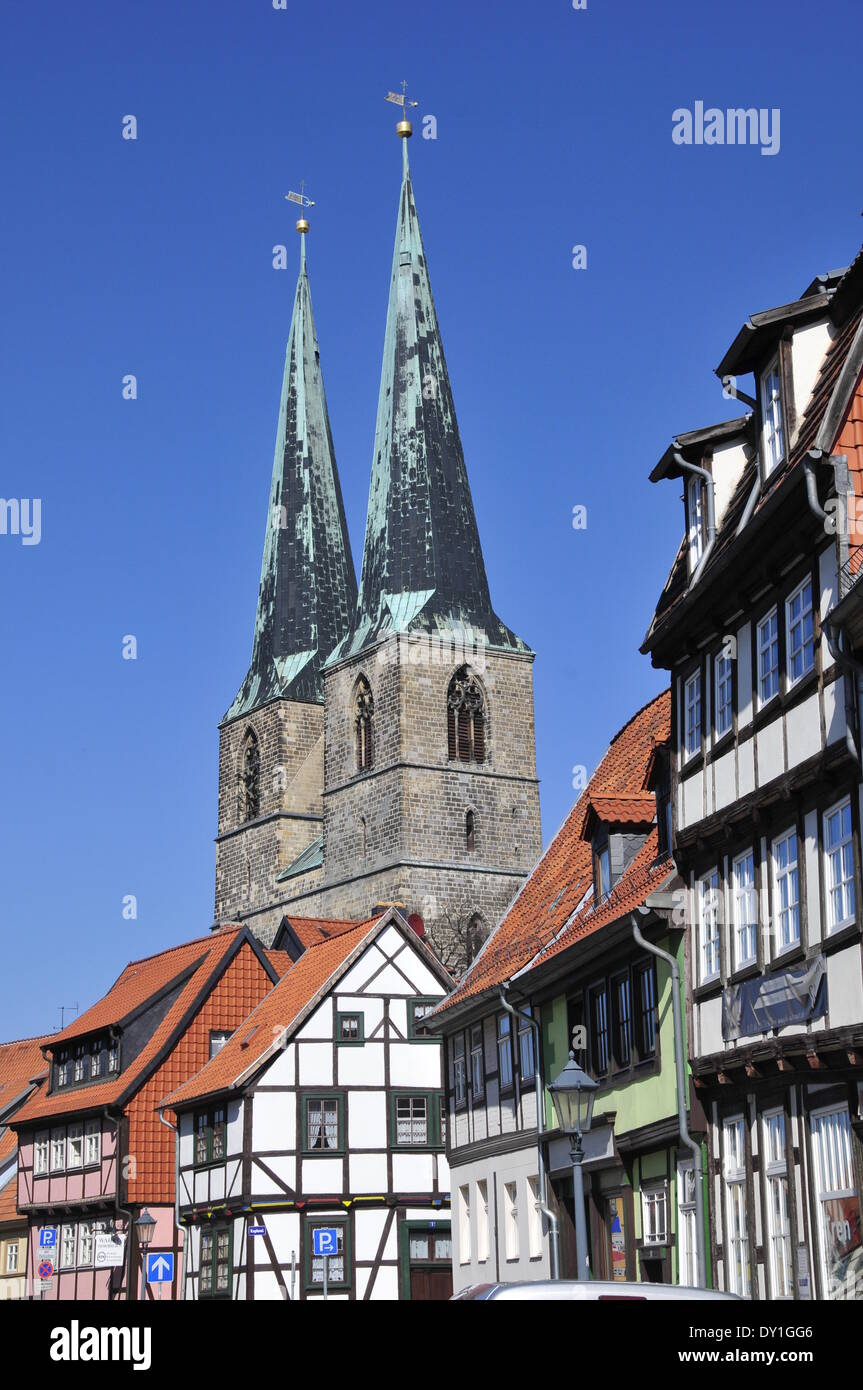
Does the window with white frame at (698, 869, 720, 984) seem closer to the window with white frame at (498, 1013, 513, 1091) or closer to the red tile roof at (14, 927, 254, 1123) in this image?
the window with white frame at (498, 1013, 513, 1091)

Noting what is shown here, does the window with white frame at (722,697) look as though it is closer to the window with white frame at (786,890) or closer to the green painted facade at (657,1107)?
the window with white frame at (786,890)

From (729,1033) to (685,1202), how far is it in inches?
102

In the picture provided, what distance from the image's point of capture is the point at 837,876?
16.6m

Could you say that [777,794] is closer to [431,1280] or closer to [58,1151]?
[431,1280]

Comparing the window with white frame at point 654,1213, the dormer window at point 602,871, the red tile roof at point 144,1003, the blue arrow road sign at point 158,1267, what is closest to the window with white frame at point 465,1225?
the blue arrow road sign at point 158,1267

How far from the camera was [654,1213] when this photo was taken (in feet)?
71.4

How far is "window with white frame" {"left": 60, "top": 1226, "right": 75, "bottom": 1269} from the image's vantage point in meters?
42.9

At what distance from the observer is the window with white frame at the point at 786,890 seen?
17656 mm

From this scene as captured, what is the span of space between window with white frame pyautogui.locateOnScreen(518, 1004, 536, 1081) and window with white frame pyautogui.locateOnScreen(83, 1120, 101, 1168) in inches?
678

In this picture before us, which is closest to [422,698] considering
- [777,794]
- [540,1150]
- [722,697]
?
[540,1150]

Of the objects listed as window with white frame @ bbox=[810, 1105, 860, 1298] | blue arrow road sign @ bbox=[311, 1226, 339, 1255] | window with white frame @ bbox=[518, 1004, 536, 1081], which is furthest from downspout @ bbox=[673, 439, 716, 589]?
blue arrow road sign @ bbox=[311, 1226, 339, 1255]

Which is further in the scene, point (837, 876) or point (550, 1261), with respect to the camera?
point (550, 1261)
